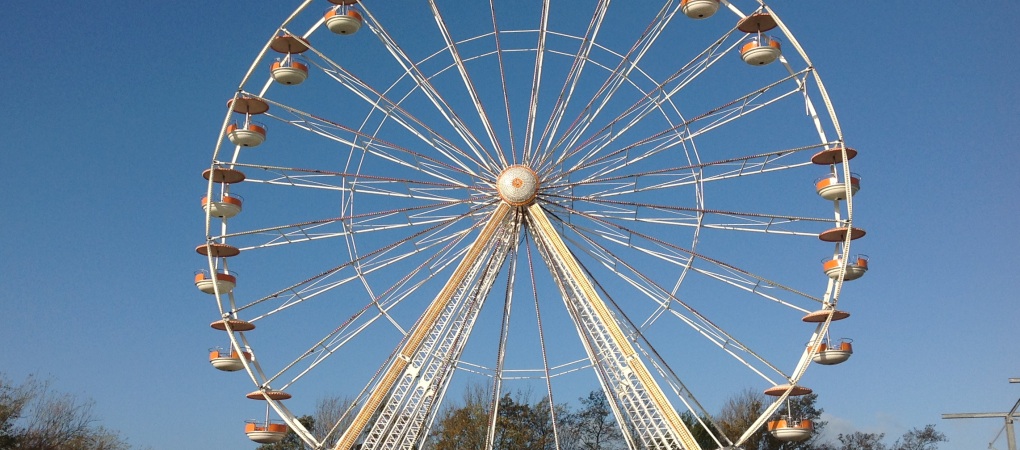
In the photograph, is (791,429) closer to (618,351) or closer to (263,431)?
(618,351)

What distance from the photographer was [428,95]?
1315 inches

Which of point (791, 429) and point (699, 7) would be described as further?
point (699, 7)

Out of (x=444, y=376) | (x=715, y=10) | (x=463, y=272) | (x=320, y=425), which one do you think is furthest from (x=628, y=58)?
(x=320, y=425)

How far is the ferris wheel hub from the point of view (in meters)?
32.3

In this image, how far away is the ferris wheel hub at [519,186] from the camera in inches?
1272

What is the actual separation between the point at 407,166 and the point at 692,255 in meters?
8.80

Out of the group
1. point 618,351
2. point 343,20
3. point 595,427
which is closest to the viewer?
point 618,351

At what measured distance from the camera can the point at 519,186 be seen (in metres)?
32.3

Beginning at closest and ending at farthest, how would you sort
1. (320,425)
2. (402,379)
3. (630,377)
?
1. (630,377)
2. (402,379)
3. (320,425)

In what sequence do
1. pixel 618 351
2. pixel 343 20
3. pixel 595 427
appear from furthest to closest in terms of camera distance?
pixel 595 427 < pixel 343 20 < pixel 618 351

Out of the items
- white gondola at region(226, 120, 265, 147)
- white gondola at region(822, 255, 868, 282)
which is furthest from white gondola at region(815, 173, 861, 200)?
white gondola at region(226, 120, 265, 147)

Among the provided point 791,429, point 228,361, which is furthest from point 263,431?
point 791,429

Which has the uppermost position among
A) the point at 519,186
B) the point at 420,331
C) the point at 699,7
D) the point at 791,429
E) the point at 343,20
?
the point at 343,20

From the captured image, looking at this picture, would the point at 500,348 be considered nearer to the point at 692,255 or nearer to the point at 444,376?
the point at 444,376
